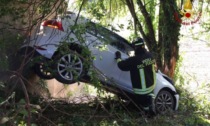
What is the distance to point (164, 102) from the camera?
9.49 meters

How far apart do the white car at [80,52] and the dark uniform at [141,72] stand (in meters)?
0.32

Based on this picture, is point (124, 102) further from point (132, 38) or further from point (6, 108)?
point (6, 108)

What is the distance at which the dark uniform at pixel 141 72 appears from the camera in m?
8.65

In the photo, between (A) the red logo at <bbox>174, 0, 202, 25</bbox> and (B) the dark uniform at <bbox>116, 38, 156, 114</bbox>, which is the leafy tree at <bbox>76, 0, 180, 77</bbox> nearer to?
(A) the red logo at <bbox>174, 0, 202, 25</bbox>

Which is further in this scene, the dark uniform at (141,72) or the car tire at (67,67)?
the dark uniform at (141,72)

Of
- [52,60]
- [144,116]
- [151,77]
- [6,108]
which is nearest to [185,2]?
[151,77]

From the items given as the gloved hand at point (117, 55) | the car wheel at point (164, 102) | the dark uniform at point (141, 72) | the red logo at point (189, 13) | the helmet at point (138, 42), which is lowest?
the car wheel at point (164, 102)

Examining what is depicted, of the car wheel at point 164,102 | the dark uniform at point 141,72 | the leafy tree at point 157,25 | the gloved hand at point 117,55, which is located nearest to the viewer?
the dark uniform at point 141,72

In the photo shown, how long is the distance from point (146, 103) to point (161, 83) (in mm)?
670

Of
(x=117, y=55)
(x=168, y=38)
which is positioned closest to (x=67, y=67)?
(x=117, y=55)

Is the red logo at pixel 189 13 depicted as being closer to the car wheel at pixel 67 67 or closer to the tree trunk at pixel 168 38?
the tree trunk at pixel 168 38

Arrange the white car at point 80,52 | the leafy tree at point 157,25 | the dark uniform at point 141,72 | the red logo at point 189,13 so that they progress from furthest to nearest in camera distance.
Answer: the leafy tree at point 157,25, the red logo at point 189,13, the dark uniform at point 141,72, the white car at point 80,52

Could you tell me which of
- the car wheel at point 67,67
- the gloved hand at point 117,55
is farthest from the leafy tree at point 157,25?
the car wheel at point 67,67

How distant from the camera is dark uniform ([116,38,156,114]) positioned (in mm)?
8648
